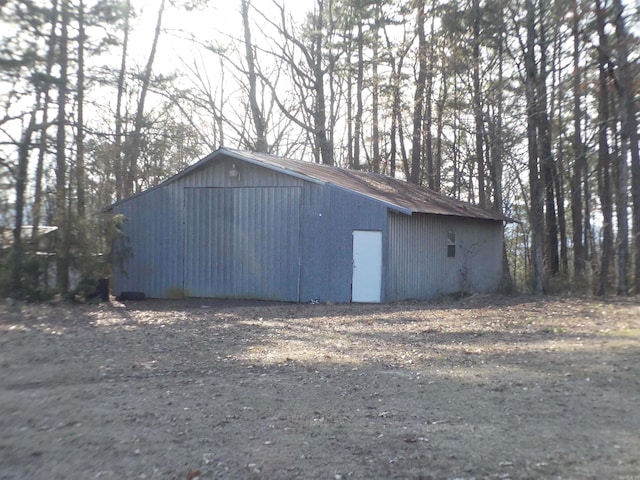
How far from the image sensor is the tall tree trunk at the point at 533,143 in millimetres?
21766

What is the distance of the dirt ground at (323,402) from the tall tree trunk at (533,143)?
9.46 m

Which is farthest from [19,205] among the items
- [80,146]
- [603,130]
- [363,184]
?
[603,130]

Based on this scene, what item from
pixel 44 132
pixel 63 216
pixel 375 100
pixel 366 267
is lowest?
pixel 366 267

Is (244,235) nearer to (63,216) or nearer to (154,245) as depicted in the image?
(154,245)

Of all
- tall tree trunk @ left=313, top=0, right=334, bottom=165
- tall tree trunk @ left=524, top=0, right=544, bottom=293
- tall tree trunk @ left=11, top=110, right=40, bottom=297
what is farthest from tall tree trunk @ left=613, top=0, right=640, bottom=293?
tall tree trunk @ left=313, top=0, right=334, bottom=165

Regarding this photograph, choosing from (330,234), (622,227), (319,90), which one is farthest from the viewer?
(319,90)

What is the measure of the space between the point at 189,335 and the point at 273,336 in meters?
1.56

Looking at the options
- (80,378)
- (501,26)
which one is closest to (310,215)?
(501,26)

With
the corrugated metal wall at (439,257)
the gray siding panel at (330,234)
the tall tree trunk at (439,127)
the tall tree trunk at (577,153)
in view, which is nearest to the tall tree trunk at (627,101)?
the tall tree trunk at (577,153)

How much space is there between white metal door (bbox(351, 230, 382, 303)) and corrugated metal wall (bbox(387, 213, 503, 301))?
40 cm

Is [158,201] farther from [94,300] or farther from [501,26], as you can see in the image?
[501,26]

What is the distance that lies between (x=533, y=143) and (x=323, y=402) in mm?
17440

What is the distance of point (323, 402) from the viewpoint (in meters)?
8.08

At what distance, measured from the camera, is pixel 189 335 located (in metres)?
13.5
